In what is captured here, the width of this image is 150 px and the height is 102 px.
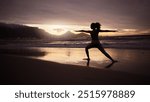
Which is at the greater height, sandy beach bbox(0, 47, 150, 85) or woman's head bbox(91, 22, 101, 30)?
woman's head bbox(91, 22, 101, 30)

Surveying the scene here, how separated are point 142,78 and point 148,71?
98 centimetres

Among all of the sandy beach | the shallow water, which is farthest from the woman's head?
the sandy beach

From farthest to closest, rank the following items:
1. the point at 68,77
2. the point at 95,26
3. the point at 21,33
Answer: the point at 21,33 → the point at 95,26 → the point at 68,77

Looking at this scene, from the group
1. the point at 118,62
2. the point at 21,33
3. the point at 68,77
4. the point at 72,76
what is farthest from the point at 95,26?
the point at 21,33

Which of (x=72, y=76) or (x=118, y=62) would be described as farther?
(x=118, y=62)

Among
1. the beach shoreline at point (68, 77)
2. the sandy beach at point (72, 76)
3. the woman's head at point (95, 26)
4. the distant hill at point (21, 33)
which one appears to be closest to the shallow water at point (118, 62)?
the sandy beach at point (72, 76)

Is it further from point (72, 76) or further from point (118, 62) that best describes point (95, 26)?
point (72, 76)

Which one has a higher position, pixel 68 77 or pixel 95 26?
pixel 95 26

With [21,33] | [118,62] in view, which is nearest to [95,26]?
[118,62]

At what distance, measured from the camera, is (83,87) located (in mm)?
5258

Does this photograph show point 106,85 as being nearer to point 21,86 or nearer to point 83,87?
point 83,87

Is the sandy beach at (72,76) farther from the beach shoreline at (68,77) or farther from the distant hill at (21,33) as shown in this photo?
the distant hill at (21,33)

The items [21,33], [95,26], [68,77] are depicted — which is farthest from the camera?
[21,33]

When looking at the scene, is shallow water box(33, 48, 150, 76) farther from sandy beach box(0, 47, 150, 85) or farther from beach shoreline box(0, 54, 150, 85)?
beach shoreline box(0, 54, 150, 85)
